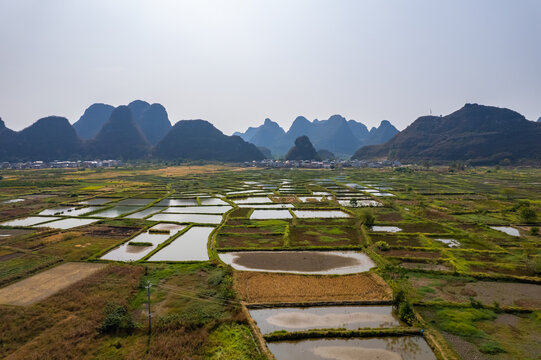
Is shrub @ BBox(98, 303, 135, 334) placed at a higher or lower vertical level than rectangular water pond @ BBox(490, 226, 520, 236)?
lower

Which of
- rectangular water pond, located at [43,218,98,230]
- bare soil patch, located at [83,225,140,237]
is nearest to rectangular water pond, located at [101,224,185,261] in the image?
bare soil patch, located at [83,225,140,237]

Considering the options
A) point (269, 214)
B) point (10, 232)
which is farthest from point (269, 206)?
point (10, 232)

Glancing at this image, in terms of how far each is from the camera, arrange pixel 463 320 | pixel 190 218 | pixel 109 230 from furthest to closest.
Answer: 1. pixel 190 218
2. pixel 109 230
3. pixel 463 320

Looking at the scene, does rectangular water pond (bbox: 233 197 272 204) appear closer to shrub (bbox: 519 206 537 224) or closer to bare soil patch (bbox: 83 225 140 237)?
bare soil patch (bbox: 83 225 140 237)

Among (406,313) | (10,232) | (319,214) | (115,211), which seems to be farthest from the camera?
(115,211)

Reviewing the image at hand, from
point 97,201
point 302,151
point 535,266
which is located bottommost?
point 97,201

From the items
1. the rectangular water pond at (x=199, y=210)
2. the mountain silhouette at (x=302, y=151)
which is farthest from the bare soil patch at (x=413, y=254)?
the mountain silhouette at (x=302, y=151)

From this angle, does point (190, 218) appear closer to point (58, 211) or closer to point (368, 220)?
point (58, 211)
